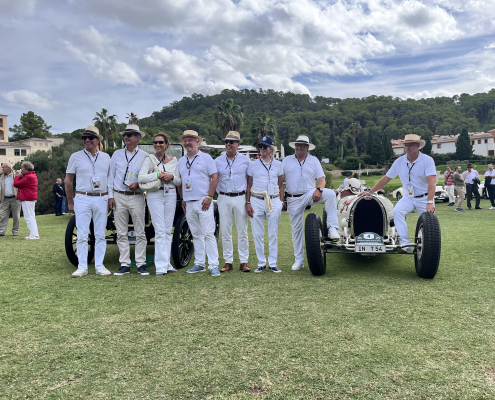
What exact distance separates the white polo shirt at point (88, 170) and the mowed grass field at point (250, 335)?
4.25 ft

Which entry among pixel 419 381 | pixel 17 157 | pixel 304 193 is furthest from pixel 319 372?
pixel 17 157

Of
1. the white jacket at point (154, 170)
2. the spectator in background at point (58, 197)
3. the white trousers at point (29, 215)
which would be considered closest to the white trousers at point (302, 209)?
the white jacket at point (154, 170)

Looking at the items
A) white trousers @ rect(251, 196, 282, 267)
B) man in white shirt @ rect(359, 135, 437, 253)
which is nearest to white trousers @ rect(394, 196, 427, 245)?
man in white shirt @ rect(359, 135, 437, 253)

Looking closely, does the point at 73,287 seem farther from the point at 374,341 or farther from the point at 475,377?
the point at 475,377

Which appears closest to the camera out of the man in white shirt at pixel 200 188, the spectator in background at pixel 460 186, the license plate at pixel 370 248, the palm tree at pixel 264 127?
the license plate at pixel 370 248

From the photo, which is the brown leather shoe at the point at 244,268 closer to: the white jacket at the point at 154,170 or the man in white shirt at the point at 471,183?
the white jacket at the point at 154,170

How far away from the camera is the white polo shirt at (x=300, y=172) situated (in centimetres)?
588

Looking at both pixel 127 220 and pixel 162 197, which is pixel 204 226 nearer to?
pixel 162 197

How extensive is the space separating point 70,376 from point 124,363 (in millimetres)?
365

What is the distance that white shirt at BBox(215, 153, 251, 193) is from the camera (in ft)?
19.0

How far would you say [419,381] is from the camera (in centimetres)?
251

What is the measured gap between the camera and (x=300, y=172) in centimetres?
588

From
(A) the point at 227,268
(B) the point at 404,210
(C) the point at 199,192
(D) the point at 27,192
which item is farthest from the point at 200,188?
(D) the point at 27,192

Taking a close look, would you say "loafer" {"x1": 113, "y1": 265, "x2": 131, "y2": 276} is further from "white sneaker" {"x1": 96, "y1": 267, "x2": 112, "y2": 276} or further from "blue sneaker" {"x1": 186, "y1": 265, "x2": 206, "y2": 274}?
"blue sneaker" {"x1": 186, "y1": 265, "x2": 206, "y2": 274}
